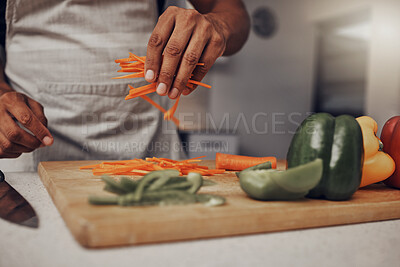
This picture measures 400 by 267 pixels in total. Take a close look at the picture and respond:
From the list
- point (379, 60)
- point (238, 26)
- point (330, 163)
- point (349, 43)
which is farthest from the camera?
point (349, 43)

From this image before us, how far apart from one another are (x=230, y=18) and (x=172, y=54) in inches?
24.5

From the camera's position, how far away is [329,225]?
0.86 metres

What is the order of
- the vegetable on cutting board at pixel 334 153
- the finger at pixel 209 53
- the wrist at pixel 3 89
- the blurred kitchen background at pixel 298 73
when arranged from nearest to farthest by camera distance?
the vegetable on cutting board at pixel 334 153 → the finger at pixel 209 53 → the wrist at pixel 3 89 → the blurred kitchen background at pixel 298 73

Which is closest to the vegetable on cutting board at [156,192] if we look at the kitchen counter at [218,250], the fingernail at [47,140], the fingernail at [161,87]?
the kitchen counter at [218,250]

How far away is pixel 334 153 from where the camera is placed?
3.04ft

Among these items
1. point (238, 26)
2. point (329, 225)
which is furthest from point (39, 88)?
point (329, 225)

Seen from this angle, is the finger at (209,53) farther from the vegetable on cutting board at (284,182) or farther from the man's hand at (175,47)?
the vegetable on cutting board at (284,182)

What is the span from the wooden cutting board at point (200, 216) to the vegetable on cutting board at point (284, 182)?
23 mm

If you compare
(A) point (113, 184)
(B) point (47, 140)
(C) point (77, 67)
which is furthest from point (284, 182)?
(C) point (77, 67)

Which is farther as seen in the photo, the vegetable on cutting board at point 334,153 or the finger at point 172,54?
the finger at point 172,54

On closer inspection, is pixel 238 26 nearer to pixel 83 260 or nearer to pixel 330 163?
pixel 330 163

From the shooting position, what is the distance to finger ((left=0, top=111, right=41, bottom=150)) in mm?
1306

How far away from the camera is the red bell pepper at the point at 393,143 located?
117 centimetres

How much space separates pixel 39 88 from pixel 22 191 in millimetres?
744
